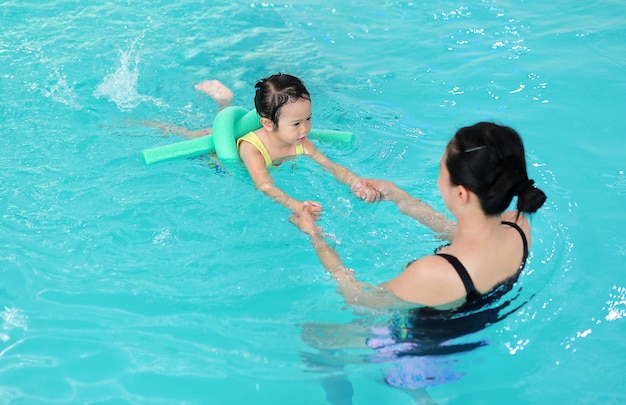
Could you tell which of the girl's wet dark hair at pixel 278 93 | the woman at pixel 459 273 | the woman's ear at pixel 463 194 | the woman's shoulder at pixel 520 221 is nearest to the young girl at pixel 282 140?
the girl's wet dark hair at pixel 278 93

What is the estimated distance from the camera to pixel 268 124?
4.34 m

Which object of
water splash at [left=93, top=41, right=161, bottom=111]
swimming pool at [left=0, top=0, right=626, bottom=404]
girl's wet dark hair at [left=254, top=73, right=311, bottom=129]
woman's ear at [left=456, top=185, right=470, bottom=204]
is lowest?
swimming pool at [left=0, top=0, right=626, bottom=404]

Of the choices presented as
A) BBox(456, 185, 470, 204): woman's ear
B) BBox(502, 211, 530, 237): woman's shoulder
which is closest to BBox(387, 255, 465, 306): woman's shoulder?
BBox(456, 185, 470, 204): woman's ear

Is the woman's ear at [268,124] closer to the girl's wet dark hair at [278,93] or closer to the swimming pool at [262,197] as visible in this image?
the girl's wet dark hair at [278,93]

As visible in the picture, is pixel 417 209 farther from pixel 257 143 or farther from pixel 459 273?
pixel 257 143

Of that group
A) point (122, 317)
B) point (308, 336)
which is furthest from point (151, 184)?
point (308, 336)

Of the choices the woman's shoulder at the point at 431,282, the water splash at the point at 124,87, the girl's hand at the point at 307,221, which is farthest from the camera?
the water splash at the point at 124,87

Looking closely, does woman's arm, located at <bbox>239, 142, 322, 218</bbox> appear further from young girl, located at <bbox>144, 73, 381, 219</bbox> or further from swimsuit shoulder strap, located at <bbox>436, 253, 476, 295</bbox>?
swimsuit shoulder strap, located at <bbox>436, 253, 476, 295</bbox>

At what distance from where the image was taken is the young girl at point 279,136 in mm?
4090

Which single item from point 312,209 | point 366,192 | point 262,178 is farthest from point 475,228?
point 262,178

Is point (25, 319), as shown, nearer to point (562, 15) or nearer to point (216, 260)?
point (216, 260)

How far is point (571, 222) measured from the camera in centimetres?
Result: 404

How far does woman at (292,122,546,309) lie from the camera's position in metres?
2.41

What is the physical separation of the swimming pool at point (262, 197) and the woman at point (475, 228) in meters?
0.45
